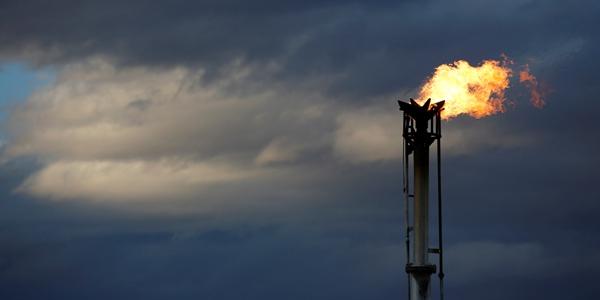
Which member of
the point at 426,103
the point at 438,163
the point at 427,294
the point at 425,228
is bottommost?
the point at 427,294

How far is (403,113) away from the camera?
5081cm

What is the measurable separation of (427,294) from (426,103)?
10.5 meters

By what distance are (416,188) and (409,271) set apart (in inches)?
179

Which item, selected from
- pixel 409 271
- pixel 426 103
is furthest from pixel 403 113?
pixel 409 271

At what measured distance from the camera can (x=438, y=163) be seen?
167ft

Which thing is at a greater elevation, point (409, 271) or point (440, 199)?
point (440, 199)

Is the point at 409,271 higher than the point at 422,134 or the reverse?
the reverse

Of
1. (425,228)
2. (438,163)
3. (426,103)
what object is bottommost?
(425,228)

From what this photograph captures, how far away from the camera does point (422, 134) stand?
50344mm

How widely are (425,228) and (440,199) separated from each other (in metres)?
2.48

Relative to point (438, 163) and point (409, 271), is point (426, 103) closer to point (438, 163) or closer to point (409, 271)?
point (438, 163)

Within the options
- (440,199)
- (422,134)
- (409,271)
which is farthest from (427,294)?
(422,134)

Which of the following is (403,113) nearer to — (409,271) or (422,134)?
(422,134)

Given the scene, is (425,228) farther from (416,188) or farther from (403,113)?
(403,113)
